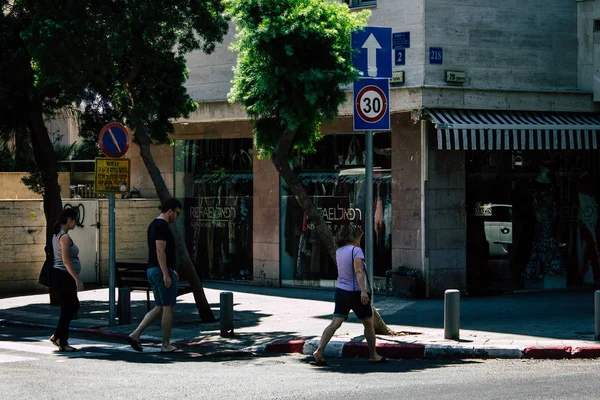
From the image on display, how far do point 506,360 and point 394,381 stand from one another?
2.27 m

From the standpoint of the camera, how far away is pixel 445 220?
1741cm

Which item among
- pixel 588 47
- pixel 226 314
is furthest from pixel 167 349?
pixel 588 47

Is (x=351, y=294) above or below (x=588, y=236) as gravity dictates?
below

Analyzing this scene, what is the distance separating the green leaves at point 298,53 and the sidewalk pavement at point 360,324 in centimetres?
302

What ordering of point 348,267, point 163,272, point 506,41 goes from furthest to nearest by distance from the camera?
point 506,41 → point 163,272 → point 348,267

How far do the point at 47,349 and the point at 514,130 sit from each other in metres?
8.81

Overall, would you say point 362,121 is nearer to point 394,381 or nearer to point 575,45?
point 394,381

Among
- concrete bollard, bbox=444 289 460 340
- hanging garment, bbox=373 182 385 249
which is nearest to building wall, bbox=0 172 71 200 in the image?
hanging garment, bbox=373 182 385 249

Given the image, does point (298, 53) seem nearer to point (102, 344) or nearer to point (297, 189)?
point (297, 189)

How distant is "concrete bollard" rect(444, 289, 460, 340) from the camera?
12.1 meters

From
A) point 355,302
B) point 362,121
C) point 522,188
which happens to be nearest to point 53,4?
point 362,121

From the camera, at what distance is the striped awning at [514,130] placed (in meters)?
16.5

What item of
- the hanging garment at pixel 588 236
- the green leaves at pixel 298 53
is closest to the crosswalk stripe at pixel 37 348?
the green leaves at pixel 298 53

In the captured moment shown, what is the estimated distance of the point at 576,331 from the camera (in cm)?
1280
